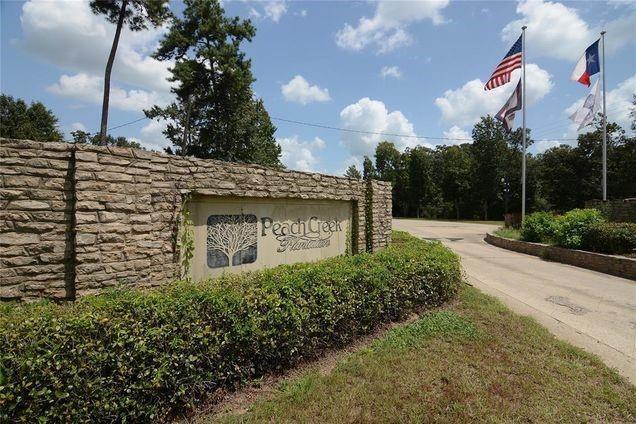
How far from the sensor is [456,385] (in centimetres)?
345

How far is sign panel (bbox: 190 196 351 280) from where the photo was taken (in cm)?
543

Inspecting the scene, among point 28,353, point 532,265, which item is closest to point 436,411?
point 28,353

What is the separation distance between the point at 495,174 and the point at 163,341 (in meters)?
45.7

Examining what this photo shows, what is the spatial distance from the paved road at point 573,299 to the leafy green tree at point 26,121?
39.0 meters

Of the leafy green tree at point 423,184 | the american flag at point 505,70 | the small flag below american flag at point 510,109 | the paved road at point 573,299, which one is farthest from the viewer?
the leafy green tree at point 423,184

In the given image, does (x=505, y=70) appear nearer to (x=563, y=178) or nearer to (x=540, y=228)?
(x=540, y=228)

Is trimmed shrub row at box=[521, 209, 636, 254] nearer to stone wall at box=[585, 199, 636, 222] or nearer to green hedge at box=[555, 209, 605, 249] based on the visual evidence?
green hedge at box=[555, 209, 605, 249]

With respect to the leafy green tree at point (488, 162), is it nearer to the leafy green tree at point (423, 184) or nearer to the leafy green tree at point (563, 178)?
the leafy green tree at point (423, 184)

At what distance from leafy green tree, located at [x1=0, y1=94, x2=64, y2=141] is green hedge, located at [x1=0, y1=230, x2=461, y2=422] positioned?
38.5 m

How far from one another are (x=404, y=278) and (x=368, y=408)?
2.55 m

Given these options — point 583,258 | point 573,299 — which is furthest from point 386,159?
point 573,299

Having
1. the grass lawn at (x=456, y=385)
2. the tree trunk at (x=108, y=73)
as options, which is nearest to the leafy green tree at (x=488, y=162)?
the tree trunk at (x=108, y=73)

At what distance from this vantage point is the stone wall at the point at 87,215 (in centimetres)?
389

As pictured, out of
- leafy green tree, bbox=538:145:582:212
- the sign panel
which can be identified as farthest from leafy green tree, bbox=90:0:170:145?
leafy green tree, bbox=538:145:582:212
